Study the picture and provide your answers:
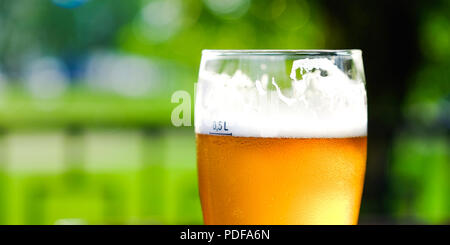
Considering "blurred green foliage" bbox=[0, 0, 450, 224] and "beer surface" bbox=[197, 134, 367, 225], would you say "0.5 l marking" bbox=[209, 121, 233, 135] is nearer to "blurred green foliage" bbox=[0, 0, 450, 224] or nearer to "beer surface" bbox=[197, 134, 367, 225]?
"beer surface" bbox=[197, 134, 367, 225]

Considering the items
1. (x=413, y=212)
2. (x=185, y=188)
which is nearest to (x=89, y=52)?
(x=185, y=188)

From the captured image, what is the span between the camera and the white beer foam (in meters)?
1.32

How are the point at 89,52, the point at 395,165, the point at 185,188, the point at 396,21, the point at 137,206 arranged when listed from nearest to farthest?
the point at 396,21
the point at 395,165
the point at 137,206
the point at 185,188
the point at 89,52

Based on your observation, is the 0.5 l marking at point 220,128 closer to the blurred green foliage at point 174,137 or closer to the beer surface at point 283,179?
the beer surface at point 283,179

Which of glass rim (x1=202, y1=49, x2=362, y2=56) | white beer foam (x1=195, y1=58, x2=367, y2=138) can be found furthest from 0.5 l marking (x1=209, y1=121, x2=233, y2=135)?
glass rim (x1=202, y1=49, x2=362, y2=56)

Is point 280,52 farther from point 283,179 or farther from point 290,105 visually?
point 283,179

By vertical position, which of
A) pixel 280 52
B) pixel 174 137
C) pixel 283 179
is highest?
pixel 174 137

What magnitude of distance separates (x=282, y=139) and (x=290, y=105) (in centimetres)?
7

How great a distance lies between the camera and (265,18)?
25.4ft

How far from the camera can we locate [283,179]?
1.28 metres

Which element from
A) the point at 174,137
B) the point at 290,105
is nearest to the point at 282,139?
the point at 290,105

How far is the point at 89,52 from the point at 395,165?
28.9 m

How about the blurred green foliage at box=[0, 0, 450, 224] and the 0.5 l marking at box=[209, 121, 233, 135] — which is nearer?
the 0.5 l marking at box=[209, 121, 233, 135]
